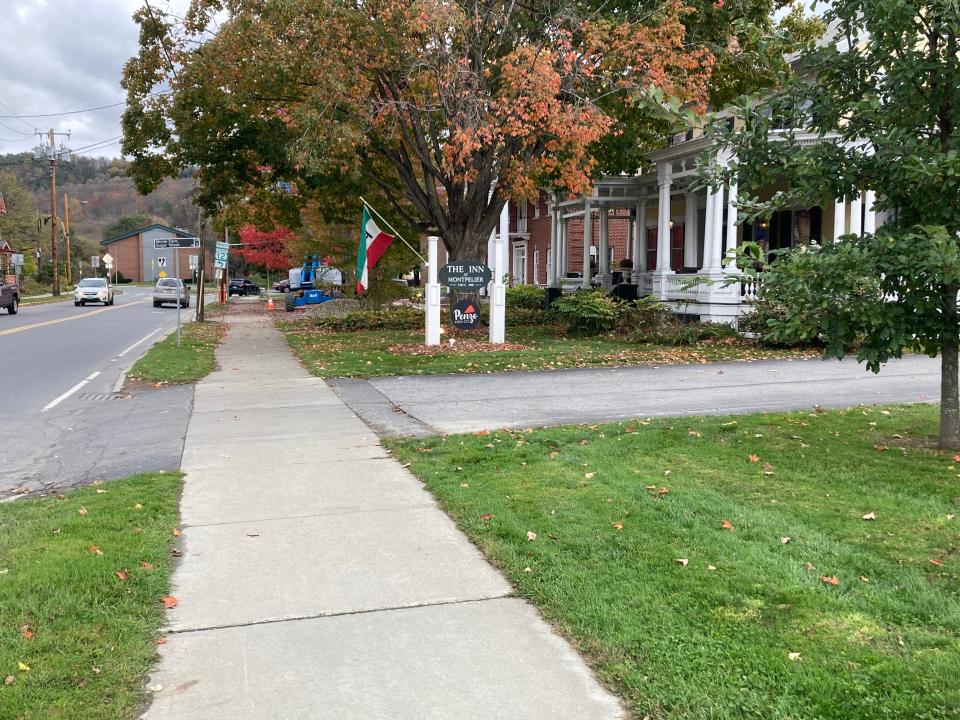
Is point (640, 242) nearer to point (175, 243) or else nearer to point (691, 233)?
point (691, 233)

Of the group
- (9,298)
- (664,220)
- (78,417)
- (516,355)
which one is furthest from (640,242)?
(9,298)

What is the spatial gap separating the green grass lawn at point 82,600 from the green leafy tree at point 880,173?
5.28m

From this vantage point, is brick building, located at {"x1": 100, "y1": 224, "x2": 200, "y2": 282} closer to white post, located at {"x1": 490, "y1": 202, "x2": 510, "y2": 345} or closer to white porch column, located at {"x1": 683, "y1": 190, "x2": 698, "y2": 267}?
white porch column, located at {"x1": 683, "y1": 190, "x2": 698, "y2": 267}

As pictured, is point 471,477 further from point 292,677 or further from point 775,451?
point 292,677

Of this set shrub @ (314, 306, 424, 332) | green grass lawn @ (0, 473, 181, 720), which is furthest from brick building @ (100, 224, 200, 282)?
green grass lawn @ (0, 473, 181, 720)

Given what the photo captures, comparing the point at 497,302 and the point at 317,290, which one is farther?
the point at 317,290

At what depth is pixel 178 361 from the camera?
17.6 m

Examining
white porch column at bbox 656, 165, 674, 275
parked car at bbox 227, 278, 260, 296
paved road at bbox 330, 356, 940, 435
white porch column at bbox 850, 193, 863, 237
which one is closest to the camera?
paved road at bbox 330, 356, 940, 435

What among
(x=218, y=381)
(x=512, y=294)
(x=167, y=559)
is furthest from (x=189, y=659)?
(x=512, y=294)

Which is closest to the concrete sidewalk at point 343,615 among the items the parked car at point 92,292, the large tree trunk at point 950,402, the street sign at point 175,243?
the large tree trunk at point 950,402

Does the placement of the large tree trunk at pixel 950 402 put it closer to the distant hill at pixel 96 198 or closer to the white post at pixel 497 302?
the white post at pixel 497 302

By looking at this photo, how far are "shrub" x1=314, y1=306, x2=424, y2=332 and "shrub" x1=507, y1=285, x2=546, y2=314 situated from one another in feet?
14.6

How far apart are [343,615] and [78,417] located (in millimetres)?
8742

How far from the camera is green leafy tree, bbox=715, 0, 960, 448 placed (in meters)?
6.90
